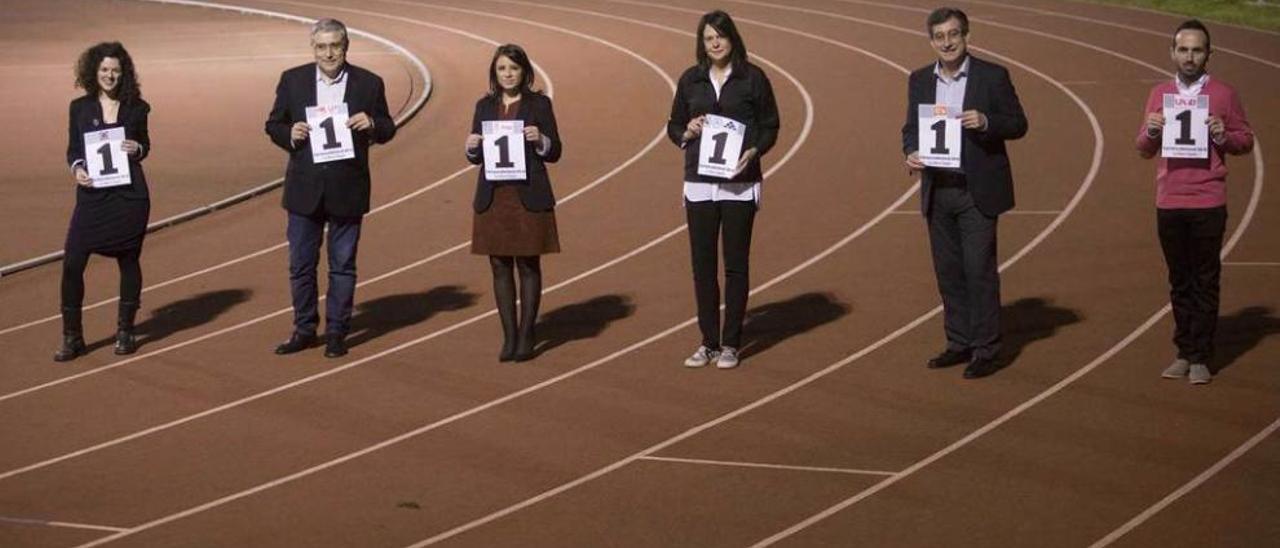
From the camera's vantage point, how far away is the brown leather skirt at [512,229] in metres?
10.9

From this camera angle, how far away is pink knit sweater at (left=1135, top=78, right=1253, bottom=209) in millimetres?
→ 9781

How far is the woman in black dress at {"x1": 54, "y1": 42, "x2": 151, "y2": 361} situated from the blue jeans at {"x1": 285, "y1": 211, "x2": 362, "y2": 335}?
0.83 meters

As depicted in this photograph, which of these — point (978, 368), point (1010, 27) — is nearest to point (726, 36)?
point (978, 368)

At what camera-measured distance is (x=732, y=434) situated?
939 centimetres

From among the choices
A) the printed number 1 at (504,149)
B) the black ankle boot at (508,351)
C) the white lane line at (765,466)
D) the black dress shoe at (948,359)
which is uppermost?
the printed number 1 at (504,149)

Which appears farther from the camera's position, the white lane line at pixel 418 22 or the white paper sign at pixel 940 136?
the white lane line at pixel 418 22

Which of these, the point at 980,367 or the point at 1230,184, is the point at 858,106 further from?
the point at 980,367

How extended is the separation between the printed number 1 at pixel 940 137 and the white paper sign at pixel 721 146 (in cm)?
91

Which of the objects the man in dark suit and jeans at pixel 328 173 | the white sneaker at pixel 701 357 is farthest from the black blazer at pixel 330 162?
the white sneaker at pixel 701 357

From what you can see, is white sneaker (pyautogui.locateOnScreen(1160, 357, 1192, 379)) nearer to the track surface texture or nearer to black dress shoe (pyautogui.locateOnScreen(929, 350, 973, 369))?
the track surface texture

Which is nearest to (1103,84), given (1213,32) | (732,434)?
(1213,32)

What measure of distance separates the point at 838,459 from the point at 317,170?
339 centimetres

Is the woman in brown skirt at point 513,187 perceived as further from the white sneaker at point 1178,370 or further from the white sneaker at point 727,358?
the white sneaker at point 1178,370

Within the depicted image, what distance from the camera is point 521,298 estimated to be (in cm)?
1095
